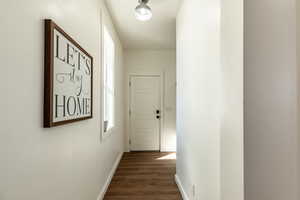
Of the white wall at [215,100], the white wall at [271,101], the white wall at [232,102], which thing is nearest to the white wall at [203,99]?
the white wall at [215,100]

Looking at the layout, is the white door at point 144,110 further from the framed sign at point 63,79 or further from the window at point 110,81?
the framed sign at point 63,79

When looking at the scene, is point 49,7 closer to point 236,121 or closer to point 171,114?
Result: point 236,121

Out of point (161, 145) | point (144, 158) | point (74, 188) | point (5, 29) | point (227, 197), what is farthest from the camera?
point (161, 145)

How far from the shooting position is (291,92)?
0.76m

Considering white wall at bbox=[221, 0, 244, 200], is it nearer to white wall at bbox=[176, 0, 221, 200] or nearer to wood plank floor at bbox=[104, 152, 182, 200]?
white wall at bbox=[176, 0, 221, 200]

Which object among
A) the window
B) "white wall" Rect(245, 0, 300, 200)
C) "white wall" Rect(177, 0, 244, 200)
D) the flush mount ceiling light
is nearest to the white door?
the window

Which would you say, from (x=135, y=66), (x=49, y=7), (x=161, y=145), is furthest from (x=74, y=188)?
(x=135, y=66)

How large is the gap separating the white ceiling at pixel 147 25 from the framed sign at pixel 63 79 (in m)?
1.41

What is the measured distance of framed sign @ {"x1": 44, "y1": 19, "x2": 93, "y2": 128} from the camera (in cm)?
102

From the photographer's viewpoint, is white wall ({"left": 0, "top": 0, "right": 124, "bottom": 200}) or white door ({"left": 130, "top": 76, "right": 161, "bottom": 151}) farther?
white door ({"left": 130, "top": 76, "right": 161, "bottom": 151})

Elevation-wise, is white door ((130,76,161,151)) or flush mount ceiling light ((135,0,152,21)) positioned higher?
flush mount ceiling light ((135,0,152,21))

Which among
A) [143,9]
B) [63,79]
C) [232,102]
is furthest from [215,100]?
[143,9]

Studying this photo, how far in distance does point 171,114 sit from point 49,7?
3.80 metres

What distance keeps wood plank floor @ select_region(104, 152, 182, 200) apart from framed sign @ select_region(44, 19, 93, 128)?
1.39m
